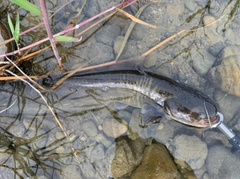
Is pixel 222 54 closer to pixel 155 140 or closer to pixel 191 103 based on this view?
pixel 191 103

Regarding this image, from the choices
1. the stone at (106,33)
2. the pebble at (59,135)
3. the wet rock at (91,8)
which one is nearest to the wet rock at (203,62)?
the stone at (106,33)

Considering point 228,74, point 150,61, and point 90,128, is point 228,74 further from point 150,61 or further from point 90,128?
point 90,128

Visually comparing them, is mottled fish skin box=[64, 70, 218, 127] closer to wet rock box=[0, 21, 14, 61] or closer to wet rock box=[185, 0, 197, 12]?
wet rock box=[0, 21, 14, 61]

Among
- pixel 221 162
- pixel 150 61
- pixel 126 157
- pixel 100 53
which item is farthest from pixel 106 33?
pixel 221 162

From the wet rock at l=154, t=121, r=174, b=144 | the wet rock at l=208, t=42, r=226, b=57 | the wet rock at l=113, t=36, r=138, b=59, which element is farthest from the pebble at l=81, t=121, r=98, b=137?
the wet rock at l=208, t=42, r=226, b=57

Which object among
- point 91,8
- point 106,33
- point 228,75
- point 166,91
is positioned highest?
point 91,8

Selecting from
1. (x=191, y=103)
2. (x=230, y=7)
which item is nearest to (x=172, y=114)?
(x=191, y=103)
